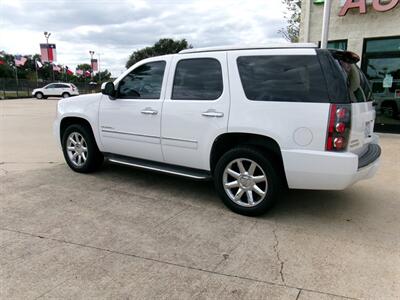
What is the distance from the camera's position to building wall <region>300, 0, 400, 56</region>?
9.57m

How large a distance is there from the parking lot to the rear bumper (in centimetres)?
53

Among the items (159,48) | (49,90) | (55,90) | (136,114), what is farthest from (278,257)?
(159,48)

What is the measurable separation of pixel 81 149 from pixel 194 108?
2.40m

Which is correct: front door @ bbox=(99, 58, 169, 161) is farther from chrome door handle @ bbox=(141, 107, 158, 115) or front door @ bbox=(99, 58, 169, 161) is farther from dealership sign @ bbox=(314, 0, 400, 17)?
dealership sign @ bbox=(314, 0, 400, 17)

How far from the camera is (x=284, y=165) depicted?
3.84 m

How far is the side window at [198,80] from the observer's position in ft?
14.1

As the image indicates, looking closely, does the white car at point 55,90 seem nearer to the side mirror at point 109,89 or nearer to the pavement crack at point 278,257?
the side mirror at point 109,89

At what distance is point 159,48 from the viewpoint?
6950 cm

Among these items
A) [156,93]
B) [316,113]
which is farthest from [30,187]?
[316,113]

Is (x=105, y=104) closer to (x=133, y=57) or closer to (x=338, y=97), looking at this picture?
(x=338, y=97)

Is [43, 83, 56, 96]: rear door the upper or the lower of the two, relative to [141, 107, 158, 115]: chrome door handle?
lower

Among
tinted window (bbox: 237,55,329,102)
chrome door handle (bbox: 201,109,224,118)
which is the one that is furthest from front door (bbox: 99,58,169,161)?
tinted window (bbox: 237,55,329,102)

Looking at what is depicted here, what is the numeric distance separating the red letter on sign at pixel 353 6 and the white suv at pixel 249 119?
654cm

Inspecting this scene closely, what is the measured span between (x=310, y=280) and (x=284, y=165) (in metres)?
1.30
